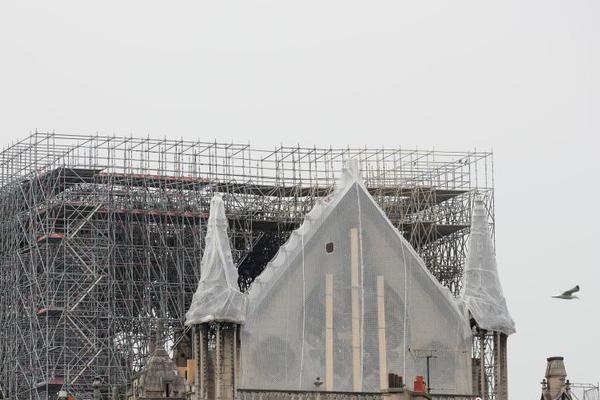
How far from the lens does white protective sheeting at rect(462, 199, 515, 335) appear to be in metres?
92.5

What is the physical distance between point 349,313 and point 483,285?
23.6 feet

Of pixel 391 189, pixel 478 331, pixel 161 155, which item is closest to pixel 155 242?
pixel 161 155

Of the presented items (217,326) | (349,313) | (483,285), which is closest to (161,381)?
(217,326)

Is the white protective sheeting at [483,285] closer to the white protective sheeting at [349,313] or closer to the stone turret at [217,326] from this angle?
the white protective sheeting at [349,313]

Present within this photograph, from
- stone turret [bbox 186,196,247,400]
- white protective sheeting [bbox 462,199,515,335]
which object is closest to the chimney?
white protective sheeting [bbox 462,199,515,335]

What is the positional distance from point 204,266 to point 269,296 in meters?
3.41

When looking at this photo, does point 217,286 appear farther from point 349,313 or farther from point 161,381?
point 349,313

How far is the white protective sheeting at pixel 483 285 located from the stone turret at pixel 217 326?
11.6 m

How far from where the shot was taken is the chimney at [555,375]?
86688 millimetres

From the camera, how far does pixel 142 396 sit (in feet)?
278

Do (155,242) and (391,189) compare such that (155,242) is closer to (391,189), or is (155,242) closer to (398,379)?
(391,189)

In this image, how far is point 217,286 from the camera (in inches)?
3516

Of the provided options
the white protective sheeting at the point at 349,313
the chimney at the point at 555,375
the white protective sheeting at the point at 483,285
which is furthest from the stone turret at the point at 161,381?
the chimney at the point at 555,375

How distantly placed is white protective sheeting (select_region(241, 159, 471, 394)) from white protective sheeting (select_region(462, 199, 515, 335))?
988 millimetres
